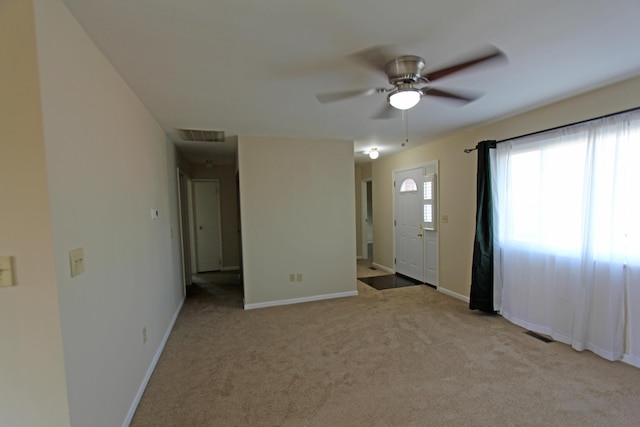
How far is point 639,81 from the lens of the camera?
2291 mm

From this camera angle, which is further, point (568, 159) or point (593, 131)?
point (568, 159)

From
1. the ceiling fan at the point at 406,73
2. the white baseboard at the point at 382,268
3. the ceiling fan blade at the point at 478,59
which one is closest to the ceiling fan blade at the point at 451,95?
the ceiling fan at the point at 406,73

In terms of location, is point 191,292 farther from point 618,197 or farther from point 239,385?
point 618,197

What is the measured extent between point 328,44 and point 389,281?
4.34m

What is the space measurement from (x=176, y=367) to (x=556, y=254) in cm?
385

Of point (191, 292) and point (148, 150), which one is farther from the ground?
point (148, 150)

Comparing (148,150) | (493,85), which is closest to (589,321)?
(493,85)

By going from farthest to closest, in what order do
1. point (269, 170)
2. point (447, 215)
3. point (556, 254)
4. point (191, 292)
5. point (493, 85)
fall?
1. point (191, 292)
2. point (447, 215)
3. point (269, 170)
4. point (556, 254)
5. point (493, 85)

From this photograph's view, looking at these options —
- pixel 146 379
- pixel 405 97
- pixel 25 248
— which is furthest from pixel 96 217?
pixel 405 97

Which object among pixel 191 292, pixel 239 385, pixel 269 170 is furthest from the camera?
pixel 191 292

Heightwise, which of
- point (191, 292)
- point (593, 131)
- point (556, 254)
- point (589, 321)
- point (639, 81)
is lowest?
point (191, 292)

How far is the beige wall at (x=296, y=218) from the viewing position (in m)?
3.99

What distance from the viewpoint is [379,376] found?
234 centimetres

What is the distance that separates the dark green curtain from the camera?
3.52m
